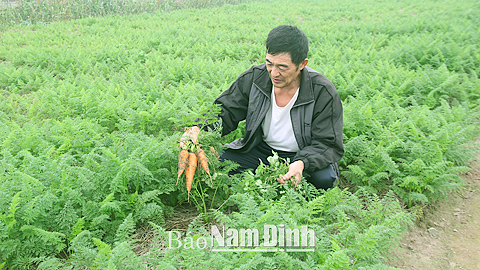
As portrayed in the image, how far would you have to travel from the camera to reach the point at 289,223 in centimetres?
254

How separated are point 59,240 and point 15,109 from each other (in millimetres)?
4153

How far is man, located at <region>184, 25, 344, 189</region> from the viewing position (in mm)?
3160

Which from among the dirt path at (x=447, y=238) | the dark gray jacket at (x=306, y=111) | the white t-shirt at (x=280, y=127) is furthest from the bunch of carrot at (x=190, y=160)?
the dirt path at (x=447, y=238)

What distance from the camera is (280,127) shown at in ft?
12.1

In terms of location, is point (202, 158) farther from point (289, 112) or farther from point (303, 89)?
point (303, 89)

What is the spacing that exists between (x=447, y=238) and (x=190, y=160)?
9.96ft

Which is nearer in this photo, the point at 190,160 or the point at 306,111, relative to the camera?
the point at 190,160

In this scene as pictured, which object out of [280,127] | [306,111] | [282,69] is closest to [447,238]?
[306,111]

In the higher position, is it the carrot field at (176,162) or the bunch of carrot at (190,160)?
the bunch of carrot at (190,160)

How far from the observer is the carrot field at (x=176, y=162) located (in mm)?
2574

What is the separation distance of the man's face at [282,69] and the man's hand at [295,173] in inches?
33.7

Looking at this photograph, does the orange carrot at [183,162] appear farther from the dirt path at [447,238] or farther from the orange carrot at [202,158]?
the dirt path at [447,238]

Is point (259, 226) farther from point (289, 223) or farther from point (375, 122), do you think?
point (375, 122)

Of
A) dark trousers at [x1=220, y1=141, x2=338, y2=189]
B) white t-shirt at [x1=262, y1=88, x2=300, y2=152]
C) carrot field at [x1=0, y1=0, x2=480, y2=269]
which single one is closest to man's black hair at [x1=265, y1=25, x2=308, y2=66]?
white t-shirt at [x1=262, y1=88, x2=300, y2=152]
